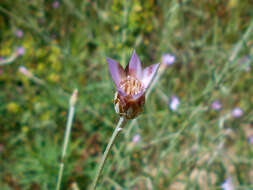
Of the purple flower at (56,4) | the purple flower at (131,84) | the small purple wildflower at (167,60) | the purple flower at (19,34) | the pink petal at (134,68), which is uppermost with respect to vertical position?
the purple flower at (56,4)

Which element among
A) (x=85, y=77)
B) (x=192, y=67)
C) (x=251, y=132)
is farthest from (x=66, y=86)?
(x=251, y=132)

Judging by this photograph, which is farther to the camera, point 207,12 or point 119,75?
point 207,12

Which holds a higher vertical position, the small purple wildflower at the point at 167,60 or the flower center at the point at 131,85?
the small purple wildflower at the point at 167,60

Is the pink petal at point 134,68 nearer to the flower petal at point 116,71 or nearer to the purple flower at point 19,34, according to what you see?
the flower petal at point 116,71

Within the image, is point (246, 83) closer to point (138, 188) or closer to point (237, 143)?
point (237, 143)

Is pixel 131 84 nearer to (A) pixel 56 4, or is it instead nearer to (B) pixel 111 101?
(B) pixel 111 101

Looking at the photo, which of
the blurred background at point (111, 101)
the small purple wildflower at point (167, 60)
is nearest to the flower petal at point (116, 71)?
the small purple wildflower at point (167, 60)

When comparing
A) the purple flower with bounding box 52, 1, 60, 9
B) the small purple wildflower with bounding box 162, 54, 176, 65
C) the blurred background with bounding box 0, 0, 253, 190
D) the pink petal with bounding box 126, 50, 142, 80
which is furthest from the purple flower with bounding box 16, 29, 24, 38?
the pink petal with bounding box 126, 50, 142, 80
